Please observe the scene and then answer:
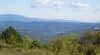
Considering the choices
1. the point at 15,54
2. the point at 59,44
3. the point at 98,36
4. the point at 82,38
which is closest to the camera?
the point at 15,54

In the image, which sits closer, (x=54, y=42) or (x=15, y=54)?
(x=15, y=54)

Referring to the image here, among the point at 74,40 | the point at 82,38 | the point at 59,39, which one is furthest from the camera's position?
the point at 82,38

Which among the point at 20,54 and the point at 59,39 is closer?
the point at 20,54

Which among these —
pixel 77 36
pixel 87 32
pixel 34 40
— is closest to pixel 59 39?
pixel 34 40

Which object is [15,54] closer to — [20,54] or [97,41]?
[20,54]

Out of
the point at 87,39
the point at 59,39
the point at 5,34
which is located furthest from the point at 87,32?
the point at 5,34

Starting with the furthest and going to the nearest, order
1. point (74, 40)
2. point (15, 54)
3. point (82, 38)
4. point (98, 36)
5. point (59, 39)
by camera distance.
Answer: point (82, 38) < point (98, 36) < point (74, 40) < point (59, 39) < point (15, 54)

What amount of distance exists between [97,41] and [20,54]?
42494 millimetres

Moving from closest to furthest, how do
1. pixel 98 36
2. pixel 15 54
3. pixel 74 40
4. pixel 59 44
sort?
1. pixel 15 54
2. pixel 59 44
3. pixel 74 40
4. pixel 98 36

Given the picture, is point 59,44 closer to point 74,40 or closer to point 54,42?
point 54,42

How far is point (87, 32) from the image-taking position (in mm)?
62469

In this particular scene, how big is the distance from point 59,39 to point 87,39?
624 inches

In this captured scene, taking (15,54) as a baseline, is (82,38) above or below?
below

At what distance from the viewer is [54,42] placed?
4634cm
